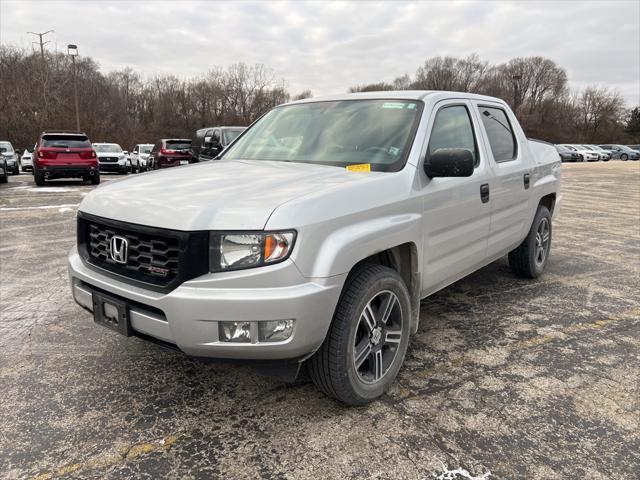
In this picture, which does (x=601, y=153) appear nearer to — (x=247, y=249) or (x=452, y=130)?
(x=452, y=130)

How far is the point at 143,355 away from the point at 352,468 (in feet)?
6.05

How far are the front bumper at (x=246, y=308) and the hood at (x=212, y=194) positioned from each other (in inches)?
10.1

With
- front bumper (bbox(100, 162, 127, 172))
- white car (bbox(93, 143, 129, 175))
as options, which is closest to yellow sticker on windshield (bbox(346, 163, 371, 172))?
white car (bbox(93, 143, 129, 175))

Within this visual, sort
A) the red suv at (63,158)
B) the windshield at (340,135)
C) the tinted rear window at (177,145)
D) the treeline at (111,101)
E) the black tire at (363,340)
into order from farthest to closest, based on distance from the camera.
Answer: the treeline at (111,101), the tinted rear window at (177,145), the red suv at (63,158), the windshield at (340,135), the black tire at (363,340)

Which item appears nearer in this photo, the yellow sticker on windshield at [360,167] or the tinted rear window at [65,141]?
the yellow sticker on windshield at [360,167]

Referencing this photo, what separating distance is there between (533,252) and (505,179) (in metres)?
1.31

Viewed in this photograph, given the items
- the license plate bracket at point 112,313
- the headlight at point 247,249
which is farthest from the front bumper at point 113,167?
the headlight at point 247,249

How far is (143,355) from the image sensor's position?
3.43 metres

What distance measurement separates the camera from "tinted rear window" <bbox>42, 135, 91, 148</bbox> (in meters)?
15.1

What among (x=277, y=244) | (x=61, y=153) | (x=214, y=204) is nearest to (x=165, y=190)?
(x=214, y=204)

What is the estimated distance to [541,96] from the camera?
275 feet

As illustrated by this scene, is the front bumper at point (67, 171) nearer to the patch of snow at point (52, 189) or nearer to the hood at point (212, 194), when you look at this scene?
the patch of snow at point (52, 189)

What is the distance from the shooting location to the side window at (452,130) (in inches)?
134

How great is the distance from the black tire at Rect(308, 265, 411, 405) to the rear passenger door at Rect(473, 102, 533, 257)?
1.52 metres
